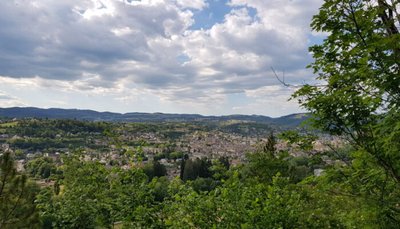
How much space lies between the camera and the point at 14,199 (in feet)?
27.7

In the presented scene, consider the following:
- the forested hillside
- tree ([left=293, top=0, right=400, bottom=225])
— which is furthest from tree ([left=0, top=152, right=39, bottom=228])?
tree ([left=293, top=0, right=400, bottom=225])

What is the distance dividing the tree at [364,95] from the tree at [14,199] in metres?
7.51

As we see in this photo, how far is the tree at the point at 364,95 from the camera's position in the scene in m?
5.67

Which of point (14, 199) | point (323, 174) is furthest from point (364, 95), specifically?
point (14, 199)

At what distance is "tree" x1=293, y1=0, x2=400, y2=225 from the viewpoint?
5668 millimetres

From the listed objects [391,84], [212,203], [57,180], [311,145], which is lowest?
[57,180]

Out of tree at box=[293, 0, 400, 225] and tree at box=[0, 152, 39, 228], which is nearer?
tree at box=[293, 0, 400, 225]

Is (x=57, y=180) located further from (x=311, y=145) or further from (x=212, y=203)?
(x=311, y=145)

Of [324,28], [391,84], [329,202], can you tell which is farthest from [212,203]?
[329,202]

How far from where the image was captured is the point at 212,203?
723cm

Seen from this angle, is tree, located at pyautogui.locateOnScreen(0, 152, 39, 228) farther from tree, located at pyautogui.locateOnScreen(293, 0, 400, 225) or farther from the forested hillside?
tree, located at pyautogui.locateOnScreen(293, 0, 400, 225)

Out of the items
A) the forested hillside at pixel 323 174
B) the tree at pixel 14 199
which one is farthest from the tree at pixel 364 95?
the tree at pixel 14 199

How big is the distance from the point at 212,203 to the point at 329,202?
12.1 metres

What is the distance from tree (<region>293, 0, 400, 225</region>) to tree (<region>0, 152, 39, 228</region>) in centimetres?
751
